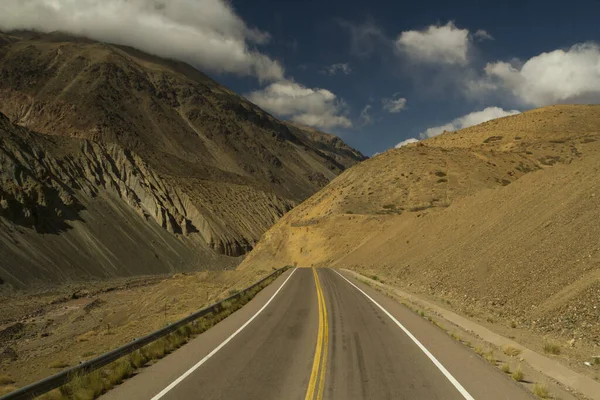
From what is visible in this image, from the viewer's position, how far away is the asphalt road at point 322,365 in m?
7.21

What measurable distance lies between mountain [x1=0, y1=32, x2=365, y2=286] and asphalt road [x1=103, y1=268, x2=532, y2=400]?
3989cm

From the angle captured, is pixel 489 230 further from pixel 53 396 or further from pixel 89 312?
pixel 89 312

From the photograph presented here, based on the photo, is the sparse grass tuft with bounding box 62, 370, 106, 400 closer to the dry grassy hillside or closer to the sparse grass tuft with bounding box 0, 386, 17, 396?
the sparse grass tuft with bounding box 0, 386, 17, 396

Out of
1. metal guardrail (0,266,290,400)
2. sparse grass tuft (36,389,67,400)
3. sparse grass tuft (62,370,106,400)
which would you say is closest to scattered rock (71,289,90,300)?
metal guardrail (0,266,290,400)

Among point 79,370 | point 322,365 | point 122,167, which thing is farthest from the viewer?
point 122,167

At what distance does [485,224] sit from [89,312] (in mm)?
30135

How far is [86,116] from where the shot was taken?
394ft

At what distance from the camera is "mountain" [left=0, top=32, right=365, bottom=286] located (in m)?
54.3

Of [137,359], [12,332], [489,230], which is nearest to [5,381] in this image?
[137,359]

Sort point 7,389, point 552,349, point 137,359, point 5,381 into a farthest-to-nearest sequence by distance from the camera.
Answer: point 5,381 < point 552,349 < point 7,389 < point 137,359

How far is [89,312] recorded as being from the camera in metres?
34.0

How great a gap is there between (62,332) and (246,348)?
23.3 meters

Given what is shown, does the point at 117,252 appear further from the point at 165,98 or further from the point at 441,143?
the point at 165,98

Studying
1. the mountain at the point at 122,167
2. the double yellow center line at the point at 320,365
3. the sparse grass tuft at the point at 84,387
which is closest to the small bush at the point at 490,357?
the double yellow center line at the point at 320,365
